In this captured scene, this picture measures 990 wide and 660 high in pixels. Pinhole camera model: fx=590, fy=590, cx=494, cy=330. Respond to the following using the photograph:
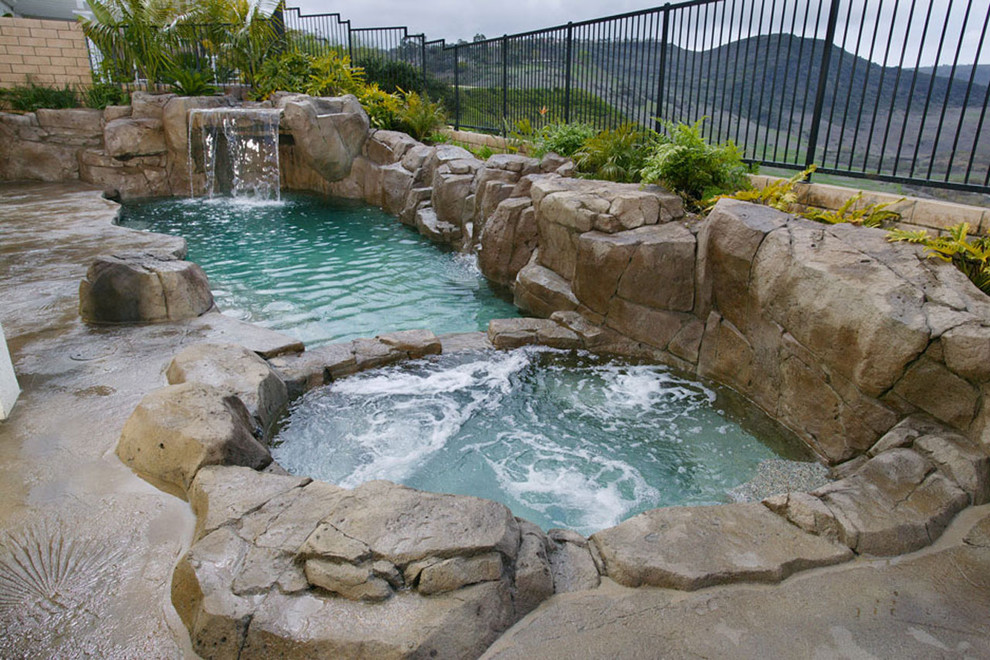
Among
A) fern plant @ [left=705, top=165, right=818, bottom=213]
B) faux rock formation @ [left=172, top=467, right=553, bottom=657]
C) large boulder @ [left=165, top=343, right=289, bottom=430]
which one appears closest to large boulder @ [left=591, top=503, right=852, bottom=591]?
faux rock formation @ [left=172, top=467, right=553, bottom=657]

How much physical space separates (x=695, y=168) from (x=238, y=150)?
9344 mm

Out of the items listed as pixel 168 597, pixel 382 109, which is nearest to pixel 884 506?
pixel 168 597

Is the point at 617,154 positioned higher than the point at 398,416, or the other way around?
the point at 617,154

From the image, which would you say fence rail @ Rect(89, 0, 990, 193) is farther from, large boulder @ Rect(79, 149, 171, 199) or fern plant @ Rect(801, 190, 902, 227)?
large boulder @ Rect(79, 149, 171, 199)

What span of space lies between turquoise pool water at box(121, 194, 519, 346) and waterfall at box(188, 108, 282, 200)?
0.67 m

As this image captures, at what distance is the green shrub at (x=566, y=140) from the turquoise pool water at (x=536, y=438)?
13.0ft

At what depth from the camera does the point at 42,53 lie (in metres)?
12.5

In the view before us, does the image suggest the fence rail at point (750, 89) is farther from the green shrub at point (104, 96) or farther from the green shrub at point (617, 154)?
the green shrub at point (104, 96)

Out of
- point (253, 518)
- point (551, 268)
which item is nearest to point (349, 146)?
point (551, 268)

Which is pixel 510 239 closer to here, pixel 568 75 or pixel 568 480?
pixel 568 75

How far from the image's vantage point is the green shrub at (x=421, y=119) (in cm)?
1216

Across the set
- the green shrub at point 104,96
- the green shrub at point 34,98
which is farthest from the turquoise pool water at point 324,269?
the green shrub at point 34,98

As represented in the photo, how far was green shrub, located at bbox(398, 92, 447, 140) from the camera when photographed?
479 inches

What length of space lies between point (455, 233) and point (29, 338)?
571cm
